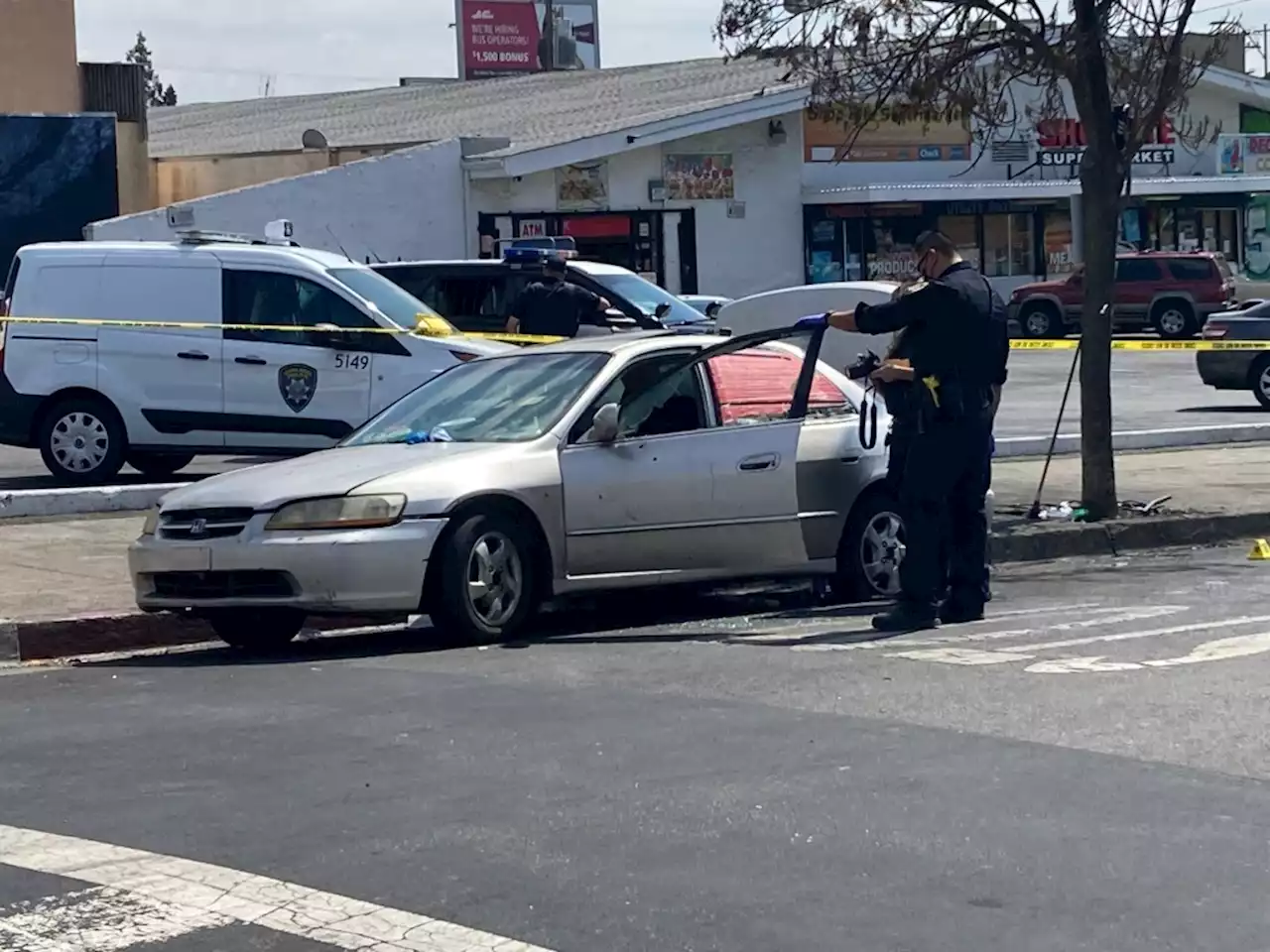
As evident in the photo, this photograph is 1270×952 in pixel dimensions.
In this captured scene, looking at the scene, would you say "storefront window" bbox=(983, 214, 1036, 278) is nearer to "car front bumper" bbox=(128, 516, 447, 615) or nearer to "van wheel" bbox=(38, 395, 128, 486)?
"van wheel" bbox=(38, 395, 128, 486)

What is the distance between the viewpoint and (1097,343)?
47.3ft

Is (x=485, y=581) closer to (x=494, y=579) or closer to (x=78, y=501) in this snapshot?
(x=494, y=579)

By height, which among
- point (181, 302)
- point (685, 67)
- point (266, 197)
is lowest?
point (181, 302)

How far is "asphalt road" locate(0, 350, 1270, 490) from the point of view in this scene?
18.5 m

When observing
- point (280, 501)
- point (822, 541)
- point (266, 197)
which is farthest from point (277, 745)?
point (266, 197)

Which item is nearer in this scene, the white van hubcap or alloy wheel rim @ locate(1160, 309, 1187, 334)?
the white van hubcap

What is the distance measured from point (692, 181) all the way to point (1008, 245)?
942 centimetres

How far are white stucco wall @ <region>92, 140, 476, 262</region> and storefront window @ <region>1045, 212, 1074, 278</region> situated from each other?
15.3m

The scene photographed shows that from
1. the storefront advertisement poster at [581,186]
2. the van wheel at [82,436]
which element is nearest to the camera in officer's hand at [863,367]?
the van wheel at [82,436]

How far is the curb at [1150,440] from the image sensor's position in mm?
18750

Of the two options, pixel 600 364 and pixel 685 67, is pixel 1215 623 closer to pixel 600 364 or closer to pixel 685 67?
pixel 600 364

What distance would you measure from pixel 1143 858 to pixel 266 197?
1239 inches

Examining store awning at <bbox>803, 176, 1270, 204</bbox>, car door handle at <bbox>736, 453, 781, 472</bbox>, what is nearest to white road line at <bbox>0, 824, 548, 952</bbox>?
car door handle at <bbox>736, 453, 781, 472</bbox>

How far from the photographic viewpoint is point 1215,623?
32.6 feet
